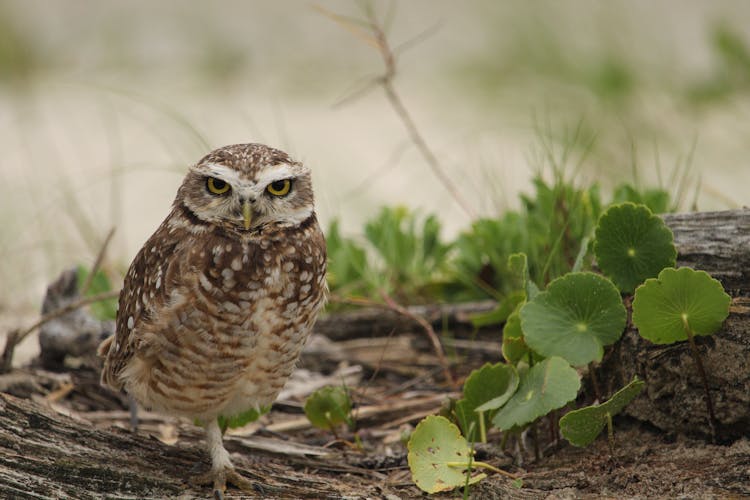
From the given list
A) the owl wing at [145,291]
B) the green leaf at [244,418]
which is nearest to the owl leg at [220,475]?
the green leaf at [244,418]

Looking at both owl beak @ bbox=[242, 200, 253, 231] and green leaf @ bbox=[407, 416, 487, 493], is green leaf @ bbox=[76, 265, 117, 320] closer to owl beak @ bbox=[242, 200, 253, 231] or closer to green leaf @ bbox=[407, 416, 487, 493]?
owl beak @ bbox=[242, 200, 253, 231]

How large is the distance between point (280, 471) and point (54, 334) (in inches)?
52.0

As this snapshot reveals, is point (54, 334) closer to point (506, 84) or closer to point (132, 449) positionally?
point (132, 449)

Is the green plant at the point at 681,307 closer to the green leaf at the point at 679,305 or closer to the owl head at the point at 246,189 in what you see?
the green leaf at the point at 679,305

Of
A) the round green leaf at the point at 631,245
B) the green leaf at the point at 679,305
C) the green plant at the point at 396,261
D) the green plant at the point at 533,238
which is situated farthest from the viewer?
the green plant at the point at 396,261

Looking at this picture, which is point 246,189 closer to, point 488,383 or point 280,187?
point 280,187

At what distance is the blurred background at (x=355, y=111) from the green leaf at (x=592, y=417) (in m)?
1.57

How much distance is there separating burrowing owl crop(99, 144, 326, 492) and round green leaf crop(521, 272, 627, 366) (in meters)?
0.71

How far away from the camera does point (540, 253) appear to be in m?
3.74

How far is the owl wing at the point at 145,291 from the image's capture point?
2820 mm

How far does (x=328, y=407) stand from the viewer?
3.20 m

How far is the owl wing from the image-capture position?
2.82 m

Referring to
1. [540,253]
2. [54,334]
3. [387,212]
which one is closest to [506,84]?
[387,212]

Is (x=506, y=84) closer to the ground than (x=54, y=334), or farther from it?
farther from it
